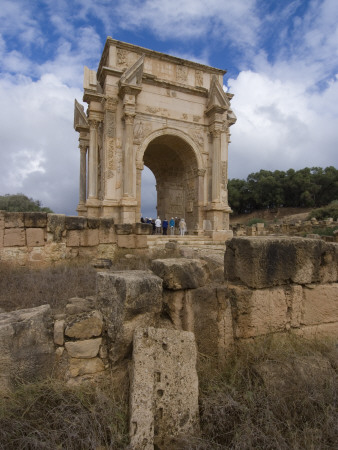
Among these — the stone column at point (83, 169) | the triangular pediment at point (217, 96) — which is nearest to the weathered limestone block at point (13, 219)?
the stone column at point (83, 169)

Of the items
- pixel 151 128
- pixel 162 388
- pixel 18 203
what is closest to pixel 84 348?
pixel 162 388

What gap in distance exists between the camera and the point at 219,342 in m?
2.54

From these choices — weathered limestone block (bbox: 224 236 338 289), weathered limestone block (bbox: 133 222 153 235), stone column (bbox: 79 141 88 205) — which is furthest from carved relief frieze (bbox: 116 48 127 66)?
weathered limestone block (bbox: 224 236 338 289)

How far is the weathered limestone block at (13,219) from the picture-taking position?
18.3 ft

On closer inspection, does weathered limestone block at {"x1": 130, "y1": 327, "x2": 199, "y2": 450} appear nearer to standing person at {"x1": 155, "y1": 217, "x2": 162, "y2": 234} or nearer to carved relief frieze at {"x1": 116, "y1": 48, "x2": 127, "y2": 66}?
standing person at {"x1": 155, "y1": 217, "x2": 162, "y2": 234}

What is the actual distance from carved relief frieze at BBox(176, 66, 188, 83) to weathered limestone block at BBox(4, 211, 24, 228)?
10607 mm

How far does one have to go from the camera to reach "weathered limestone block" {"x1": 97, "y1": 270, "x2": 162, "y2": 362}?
2244 millimetres

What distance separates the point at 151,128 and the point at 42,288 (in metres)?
10.1

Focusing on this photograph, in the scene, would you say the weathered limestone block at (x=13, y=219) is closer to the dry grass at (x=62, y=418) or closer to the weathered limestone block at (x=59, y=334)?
the weathered limestone block at (x=59, y=334)

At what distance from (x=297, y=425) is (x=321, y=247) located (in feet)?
5.74

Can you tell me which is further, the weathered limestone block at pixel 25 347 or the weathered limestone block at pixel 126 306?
the weathered limestone block at pixel 126 306

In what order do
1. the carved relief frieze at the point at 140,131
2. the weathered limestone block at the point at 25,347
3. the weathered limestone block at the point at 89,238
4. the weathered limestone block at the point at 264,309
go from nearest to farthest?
1. the weathered limestone block at the point at 25,347
2. the weathered limestone block at the point at 264,309
3. the weathered limestone block at the point at 89,238
4. the carved relief frieze at the point at 140,131

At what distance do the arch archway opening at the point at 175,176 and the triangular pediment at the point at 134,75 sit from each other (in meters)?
2.70

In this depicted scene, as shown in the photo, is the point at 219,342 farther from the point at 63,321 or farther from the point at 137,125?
the point at 137,125
